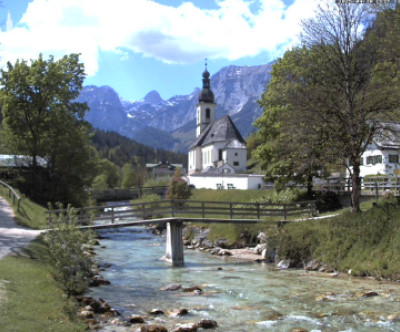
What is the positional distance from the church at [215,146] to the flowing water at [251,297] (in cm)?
4944

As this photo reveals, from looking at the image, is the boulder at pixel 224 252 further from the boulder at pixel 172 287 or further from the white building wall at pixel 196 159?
the white building wall at pixel 196 159

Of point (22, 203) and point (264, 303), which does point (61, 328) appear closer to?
point (264, 303)

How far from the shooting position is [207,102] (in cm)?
11681

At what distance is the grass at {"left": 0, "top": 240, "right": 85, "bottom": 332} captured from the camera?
10.0 meters

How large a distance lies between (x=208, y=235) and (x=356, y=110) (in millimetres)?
14330

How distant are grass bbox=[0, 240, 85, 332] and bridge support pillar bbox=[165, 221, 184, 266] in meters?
9.56

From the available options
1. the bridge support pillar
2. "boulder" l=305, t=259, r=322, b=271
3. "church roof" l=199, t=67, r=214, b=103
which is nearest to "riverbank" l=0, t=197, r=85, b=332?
the bridge support pillar

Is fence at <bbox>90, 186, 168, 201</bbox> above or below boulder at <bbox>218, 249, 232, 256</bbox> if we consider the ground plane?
above

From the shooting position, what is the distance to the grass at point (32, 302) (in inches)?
394

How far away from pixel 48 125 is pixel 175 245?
20011mm

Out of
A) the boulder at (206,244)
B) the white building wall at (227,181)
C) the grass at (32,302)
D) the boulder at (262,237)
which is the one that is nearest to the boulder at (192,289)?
the grass at (32,302)

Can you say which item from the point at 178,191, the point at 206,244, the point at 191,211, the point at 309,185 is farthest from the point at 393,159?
the point at 191,211

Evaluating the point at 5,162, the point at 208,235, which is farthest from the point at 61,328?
the point at 5,162

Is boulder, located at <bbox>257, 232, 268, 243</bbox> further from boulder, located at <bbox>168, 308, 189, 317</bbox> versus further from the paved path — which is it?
boulder, located at <bbox>168, 308, 189, 317</bbox>
